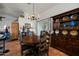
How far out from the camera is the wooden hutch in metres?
2.54

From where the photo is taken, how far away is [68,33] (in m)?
2.69

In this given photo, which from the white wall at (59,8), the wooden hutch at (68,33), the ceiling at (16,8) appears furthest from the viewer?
the wooden hutch at (68,33)

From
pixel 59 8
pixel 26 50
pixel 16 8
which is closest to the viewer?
pixel 16 8

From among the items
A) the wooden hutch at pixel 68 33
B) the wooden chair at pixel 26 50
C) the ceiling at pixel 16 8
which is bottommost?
the wooden chair at pixel 26 50

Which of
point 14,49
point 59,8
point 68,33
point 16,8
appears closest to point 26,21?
point 16,8

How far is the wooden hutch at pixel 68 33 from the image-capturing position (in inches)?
100.0

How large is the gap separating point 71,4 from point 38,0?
29.0 inches

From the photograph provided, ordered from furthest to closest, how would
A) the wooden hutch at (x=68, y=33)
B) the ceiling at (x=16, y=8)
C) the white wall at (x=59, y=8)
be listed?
the wooden hutch at (x=68, y=33)
the white wall at (x=59, y=8)
the ceiling at (x=16, y=8)

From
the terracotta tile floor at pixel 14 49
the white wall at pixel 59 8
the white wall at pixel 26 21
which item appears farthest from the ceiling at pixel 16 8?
the terracotta tile floor at pixel 14 49

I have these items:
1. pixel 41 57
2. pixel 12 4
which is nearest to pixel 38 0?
pixel 12 4

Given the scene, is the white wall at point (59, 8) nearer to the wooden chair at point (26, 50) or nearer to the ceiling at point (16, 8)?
the ceiling at point (16, 8)

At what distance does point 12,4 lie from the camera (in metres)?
2.27

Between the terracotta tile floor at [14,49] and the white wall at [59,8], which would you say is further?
the white wall at [59,8]

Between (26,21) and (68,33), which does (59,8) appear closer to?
(68,33)
